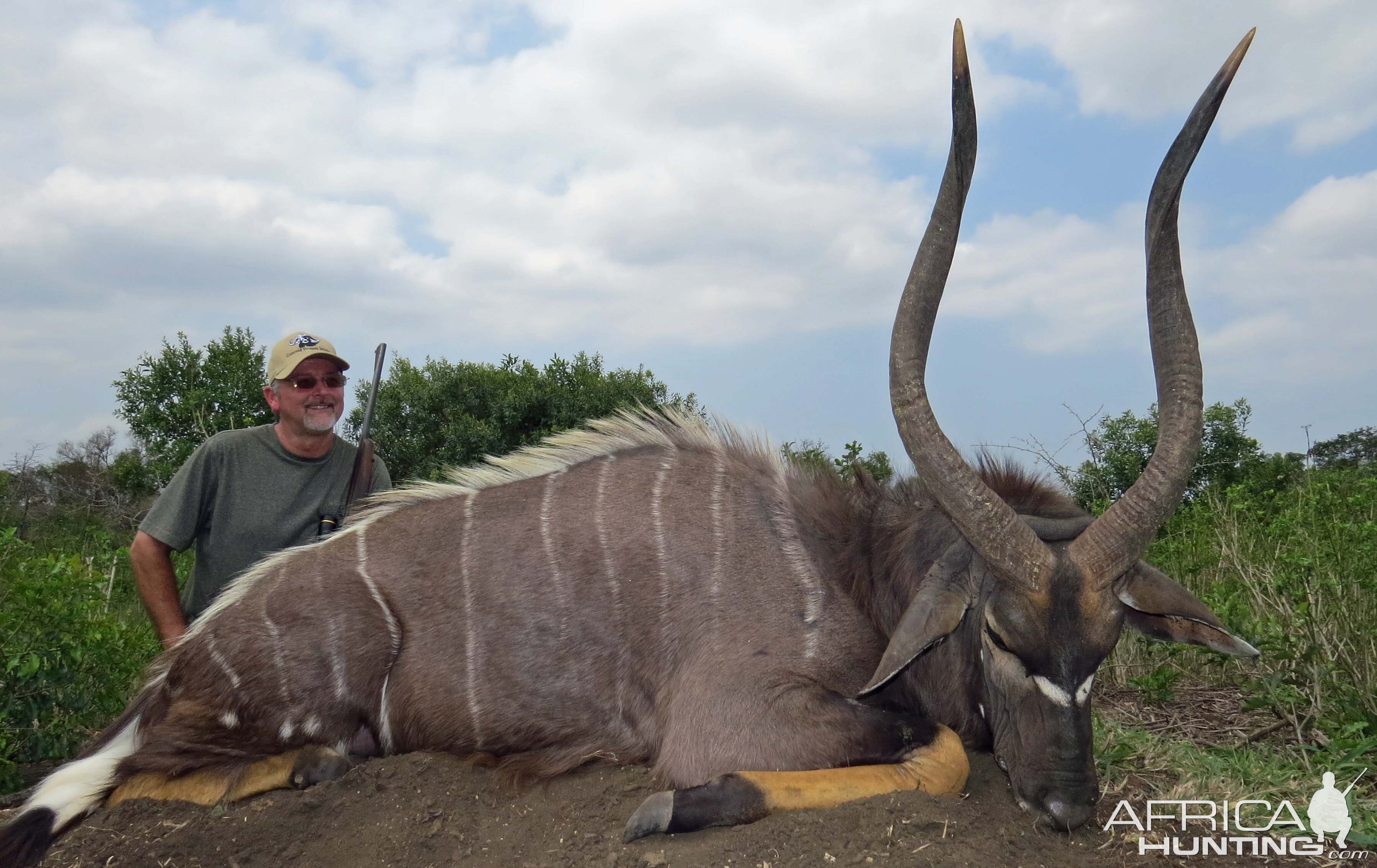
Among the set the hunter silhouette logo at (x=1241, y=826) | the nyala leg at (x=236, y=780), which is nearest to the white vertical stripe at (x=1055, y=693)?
the hunter silhouette logo at (x=1241, y=826)

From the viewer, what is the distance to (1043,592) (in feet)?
9.20

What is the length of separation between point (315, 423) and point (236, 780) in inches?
77.5

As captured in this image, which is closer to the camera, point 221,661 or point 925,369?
point 925,369

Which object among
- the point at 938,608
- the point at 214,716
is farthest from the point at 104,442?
the point at 938,608

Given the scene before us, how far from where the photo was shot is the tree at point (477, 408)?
1603cm

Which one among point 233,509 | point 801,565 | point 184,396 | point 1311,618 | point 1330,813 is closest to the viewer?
point 1330,813

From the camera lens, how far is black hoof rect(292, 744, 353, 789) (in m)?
3.41

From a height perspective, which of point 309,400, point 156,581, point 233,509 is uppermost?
point 309,400

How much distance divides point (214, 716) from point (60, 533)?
474 inches

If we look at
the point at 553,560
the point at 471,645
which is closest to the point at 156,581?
the point at 471,645

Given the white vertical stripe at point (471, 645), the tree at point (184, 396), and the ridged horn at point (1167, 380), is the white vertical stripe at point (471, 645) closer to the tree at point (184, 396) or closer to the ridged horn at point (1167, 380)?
the ridged horn at point (1167, 380)

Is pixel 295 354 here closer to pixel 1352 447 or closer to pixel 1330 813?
pixel 1330 813

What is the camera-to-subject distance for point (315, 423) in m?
4.90

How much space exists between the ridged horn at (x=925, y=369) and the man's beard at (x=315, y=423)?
10.1ft
